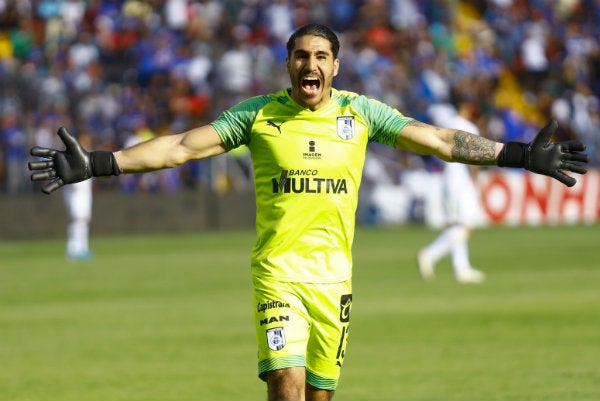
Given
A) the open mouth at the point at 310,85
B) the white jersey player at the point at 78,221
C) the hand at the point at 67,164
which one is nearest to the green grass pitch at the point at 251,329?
the white jersey player at the point at 78,221

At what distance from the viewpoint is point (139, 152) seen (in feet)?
24.3

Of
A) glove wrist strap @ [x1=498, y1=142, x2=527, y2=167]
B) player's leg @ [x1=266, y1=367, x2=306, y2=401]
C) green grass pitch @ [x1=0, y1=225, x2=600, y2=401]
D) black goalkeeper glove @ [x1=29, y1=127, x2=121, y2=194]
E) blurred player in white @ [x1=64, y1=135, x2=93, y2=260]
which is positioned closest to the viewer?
player's leg @ [x1=266, y1=367, x2=306, y2=401]

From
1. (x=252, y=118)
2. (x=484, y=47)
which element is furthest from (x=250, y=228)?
A: (x=252, y=118)

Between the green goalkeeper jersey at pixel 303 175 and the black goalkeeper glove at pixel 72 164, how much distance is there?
27.2 inches

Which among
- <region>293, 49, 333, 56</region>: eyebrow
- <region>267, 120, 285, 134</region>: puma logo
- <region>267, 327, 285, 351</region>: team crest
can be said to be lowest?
<region>267, 327, 285, 351</region>: team crest

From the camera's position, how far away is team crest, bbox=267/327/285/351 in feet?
23.5

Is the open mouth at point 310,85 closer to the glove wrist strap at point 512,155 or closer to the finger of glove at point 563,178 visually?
the glove wrist strap at point 512,155

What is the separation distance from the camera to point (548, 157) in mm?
7461

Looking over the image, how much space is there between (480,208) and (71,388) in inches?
935

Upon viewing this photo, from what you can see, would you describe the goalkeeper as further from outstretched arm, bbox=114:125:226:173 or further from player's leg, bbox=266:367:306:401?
player's leg, bbox=266:367:306:401

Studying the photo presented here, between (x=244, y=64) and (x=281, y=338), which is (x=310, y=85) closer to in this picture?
(x=281, y=338)

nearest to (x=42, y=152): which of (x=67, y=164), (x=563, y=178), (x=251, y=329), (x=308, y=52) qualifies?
(x=67, y=164)

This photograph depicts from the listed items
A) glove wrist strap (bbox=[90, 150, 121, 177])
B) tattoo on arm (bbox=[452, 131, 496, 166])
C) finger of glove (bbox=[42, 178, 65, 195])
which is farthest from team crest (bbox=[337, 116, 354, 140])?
finger of glove (bbox=[42, 178, 65, 195])

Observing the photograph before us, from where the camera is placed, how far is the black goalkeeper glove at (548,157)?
7.45 m
